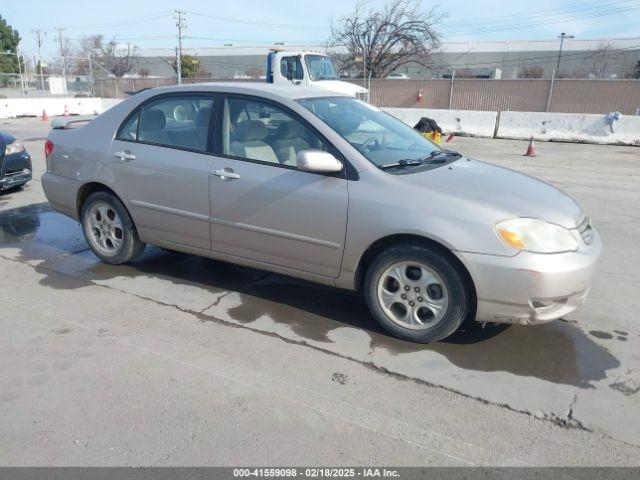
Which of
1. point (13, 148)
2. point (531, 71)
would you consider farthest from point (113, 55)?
point (13, 148)

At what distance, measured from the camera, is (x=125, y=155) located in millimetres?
4691

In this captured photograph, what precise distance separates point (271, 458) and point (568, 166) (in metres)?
11.6

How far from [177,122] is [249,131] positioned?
0.78 m

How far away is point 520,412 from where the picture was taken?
292 cm

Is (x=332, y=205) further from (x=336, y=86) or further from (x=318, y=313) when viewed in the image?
(x=336, y=86)

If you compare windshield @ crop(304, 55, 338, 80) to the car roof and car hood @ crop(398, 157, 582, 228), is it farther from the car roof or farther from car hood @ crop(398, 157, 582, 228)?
car hood @ crop(398, 157, 582, 228)

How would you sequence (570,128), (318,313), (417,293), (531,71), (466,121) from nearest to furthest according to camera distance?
(417,293), (318,313), (570,128), (466,121), (531,71)

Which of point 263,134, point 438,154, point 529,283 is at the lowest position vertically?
point 529,283

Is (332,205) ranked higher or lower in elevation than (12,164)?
higher

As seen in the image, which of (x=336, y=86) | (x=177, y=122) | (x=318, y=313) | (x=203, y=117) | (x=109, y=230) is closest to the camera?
(x=318, y=313)

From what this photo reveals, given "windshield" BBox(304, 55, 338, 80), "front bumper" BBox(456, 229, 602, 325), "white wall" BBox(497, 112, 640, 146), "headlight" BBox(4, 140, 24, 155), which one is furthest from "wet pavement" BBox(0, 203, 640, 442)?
"white wall" BBox(497, 112, 640, 146)

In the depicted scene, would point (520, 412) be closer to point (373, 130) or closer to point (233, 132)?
point (373, 130)

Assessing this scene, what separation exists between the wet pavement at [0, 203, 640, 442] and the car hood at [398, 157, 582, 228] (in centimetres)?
90

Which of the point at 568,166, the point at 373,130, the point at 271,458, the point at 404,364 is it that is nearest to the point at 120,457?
the point at 271,458
